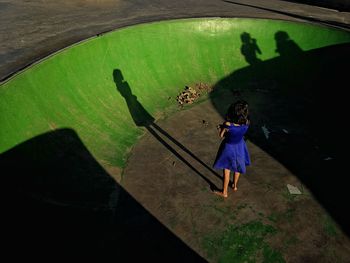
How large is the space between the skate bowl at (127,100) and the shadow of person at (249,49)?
0.05 m

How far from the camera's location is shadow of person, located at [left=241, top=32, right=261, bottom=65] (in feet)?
48.3

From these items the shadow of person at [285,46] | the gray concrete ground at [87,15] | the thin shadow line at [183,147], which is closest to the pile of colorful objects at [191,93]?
the thin shadow line at [183,147]

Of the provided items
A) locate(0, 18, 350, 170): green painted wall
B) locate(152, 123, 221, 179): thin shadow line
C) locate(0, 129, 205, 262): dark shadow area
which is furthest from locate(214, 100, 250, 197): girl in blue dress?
locate(0, 18, 350, 170): green painted wall

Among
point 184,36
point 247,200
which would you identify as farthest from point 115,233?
point 184,36

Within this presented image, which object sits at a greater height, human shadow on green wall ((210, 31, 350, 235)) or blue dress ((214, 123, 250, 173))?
blue dress ((214, 123, 250, 173))

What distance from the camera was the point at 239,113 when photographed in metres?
6.70

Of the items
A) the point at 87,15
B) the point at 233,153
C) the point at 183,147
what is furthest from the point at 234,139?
the point at 87,15

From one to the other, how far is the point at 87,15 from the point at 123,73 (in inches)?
235

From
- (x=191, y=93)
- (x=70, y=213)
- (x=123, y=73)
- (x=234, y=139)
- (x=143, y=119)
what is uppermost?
(x=234, y=139)

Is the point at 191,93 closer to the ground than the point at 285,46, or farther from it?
closer to the ground

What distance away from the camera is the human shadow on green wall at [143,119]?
9641mm

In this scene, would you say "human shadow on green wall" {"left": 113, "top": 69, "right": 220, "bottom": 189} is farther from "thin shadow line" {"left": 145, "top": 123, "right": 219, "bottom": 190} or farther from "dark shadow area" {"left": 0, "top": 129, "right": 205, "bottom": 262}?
"dark shadow area" {"left": 0, "top": 129, "right": 205, "bottom": 262}

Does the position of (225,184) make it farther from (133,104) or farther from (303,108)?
(303,108)

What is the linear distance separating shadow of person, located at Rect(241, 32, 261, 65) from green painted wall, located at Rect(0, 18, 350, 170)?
8.1 inches
